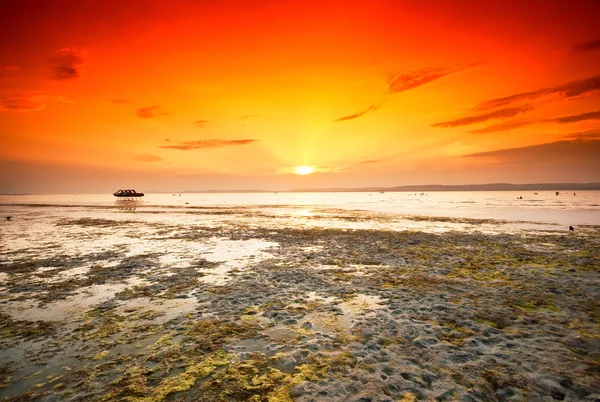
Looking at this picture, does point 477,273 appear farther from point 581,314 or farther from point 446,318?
point 446,318

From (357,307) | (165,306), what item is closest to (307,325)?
(357,307)

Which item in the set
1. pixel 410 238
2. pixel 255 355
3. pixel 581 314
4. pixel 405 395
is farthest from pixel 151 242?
pixel 581 314

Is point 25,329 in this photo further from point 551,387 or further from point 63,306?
point 551,387

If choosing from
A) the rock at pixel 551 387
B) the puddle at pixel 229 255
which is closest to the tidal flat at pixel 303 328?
the rock at pixel 551 387

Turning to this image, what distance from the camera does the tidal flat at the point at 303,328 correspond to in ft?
16.6

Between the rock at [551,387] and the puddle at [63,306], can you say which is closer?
the rock at [551,387]

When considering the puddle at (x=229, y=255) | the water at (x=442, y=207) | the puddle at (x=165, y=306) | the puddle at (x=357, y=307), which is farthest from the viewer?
the water at (x=442, y=207)

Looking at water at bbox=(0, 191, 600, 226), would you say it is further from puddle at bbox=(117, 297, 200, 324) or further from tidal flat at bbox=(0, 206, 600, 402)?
puddle at bbox=(117, 297, 200, 324)

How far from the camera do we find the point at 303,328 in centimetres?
734

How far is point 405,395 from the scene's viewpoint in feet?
15.7

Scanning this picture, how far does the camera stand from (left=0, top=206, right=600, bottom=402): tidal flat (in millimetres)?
5051

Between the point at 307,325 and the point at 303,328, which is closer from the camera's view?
the point at 303,328

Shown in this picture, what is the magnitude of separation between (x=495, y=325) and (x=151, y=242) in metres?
20.5

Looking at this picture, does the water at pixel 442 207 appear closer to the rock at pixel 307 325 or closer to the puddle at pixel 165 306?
the rock at pixel 307 325
